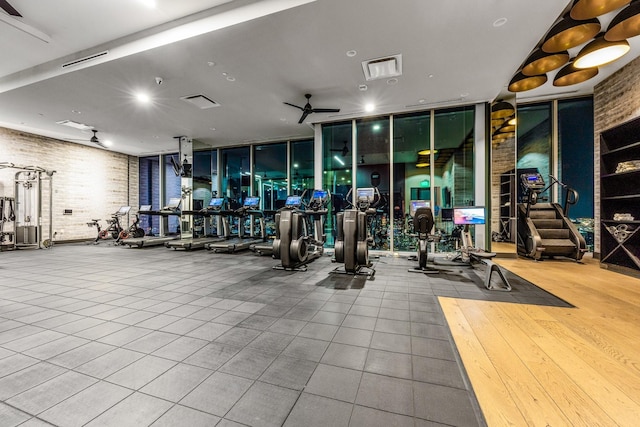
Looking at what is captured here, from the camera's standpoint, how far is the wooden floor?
1.47 metres

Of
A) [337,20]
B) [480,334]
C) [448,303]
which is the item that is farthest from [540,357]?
[337,20]

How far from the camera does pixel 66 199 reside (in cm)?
955

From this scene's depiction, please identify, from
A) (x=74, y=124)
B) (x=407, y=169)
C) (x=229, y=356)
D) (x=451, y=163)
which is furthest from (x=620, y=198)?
(x=74, y=124)

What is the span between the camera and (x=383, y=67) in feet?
15.7

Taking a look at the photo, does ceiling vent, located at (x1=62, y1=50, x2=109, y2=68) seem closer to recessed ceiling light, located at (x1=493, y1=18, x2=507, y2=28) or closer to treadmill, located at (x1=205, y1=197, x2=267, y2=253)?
treadmill, located at (x1=205, y1=197, x2=267, y2=253)

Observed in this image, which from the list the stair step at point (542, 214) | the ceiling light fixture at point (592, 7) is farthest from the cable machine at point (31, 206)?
the stair step at point (542, 214)

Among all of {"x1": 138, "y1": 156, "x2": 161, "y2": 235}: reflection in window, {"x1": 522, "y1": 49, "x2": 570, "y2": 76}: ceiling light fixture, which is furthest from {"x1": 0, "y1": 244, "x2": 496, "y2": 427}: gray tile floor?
{"x1": 138, "y1": 156, "x2": 161, "y2": 235}: reflection in window

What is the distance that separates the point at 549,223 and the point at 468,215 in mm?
2914

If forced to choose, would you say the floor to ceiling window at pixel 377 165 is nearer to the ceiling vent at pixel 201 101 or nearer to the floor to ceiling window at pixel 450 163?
the floor to ceiling window at pixel 450 163

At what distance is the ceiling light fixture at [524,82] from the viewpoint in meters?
5.25

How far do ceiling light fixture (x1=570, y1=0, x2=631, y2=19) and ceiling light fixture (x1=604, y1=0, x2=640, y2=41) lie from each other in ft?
1.62

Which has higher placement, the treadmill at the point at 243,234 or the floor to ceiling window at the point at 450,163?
the floor to ceiling window at the point at 450,163

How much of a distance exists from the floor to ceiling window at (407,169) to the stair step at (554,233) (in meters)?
2.65

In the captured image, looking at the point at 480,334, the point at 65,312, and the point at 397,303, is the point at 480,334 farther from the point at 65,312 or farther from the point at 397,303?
the point at 65,312
